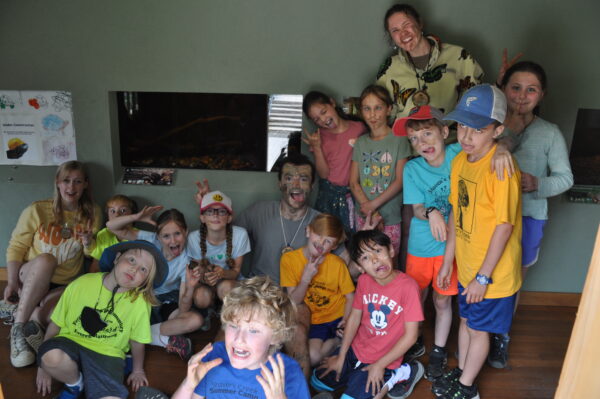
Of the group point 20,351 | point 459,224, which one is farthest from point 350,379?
point 20,351

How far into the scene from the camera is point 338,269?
2.69 metres

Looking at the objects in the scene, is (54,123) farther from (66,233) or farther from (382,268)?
(382,268)

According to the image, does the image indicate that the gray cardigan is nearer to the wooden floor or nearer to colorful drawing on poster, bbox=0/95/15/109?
the wooden floor

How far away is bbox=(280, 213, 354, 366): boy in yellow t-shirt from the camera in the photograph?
2.60 m

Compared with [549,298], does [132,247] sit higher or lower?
higher

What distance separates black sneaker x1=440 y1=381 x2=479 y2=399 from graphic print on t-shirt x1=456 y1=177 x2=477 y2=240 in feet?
2.55

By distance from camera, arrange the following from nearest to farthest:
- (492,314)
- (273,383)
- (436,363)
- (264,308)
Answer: (273,383) < (264,308) < (492,314) < (436,363)

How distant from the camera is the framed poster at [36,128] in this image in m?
3.39

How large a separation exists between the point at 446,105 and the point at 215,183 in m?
1.72

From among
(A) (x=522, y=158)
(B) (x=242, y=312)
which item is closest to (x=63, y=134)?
(B) (x=242, y=312)

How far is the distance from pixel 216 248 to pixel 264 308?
4.58ft

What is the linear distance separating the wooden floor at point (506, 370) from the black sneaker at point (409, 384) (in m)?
0.04

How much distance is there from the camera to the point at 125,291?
94.7 inches

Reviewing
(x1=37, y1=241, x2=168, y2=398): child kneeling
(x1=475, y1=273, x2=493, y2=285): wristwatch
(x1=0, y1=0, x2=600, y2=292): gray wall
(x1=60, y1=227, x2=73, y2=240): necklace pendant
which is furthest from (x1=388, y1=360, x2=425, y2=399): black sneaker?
(x1=60, y1=227, x2=73, y2=240): necklace pendant
